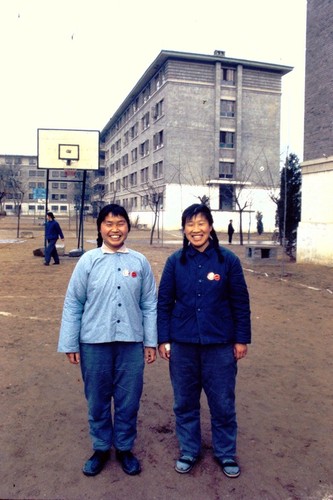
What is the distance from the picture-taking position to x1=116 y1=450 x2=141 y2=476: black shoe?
2.91 meters

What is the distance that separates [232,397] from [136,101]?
50863mm

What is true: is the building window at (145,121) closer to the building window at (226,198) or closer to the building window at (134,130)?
the building window at (134,130)

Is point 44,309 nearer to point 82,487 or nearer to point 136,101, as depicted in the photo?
point 82,487

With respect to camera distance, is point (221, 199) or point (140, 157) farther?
point (140, 157)

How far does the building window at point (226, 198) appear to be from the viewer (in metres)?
40.9

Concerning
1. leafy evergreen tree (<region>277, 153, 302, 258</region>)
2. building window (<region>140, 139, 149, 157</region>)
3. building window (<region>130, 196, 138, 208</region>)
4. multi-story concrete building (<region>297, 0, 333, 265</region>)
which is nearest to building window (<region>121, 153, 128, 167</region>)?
building window (<region>130, 196, 138, 208</region>)

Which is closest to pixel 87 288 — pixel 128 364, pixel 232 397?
pixel 128 364

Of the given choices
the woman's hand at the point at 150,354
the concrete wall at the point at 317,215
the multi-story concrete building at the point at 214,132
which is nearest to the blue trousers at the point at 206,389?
the woman's hand at the point at 150,354

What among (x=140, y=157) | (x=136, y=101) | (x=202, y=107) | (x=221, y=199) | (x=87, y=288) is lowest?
(x=87, y=288)

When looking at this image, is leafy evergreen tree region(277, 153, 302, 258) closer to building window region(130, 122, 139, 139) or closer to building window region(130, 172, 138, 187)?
building window region(130, 172, 138, 187)

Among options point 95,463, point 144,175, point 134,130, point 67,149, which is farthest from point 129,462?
point 134,130

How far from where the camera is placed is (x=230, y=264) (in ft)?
9.85

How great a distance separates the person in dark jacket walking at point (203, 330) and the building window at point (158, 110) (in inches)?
1588

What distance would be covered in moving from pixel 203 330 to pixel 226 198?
39.2 meters
